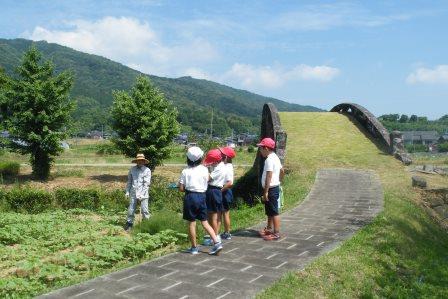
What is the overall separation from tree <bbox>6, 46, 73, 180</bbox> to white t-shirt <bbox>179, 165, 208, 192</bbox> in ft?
64.3

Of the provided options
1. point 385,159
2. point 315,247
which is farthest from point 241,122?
point 315,247

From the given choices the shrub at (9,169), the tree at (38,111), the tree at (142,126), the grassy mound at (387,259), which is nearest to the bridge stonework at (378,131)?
the grassy mound at (387,259)

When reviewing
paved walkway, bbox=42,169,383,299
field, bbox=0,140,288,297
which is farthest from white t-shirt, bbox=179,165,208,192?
field, bbox=0,140,288,297

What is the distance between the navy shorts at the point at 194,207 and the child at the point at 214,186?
1.59 feet

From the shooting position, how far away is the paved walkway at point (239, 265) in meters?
5.21

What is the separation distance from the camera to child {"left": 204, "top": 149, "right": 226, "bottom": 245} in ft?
24.5

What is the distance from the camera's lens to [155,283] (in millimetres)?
5492

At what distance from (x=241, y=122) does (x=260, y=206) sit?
477ft

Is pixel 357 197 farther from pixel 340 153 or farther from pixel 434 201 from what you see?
pixel 340 153

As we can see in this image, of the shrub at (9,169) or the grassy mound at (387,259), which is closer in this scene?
the grassy mound at (387,259)

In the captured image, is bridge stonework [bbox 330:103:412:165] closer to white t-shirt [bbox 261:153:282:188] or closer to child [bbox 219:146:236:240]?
white t-shirt [bbox 261:153:282:188]

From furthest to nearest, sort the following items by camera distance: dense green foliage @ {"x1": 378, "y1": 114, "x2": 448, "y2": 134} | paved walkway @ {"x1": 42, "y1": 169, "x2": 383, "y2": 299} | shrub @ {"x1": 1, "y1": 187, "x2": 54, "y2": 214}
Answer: dense green foliage @ {"x1": 378, "y1": 114, "x2": 448, "y2": 134}
shrub @ {"x1": 1, "y1": 187, "x2": 54, "y2": 214}
paved walkway @ {"x1": 42, "y1": 169, "x2": 383, "y2": 299}

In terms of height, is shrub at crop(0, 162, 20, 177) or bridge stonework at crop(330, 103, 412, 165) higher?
bridge stonework at crop(330, 103, 412, 165)

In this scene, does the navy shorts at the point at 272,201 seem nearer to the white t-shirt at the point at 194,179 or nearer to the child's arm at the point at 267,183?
the child's arm at the point at 267,183
